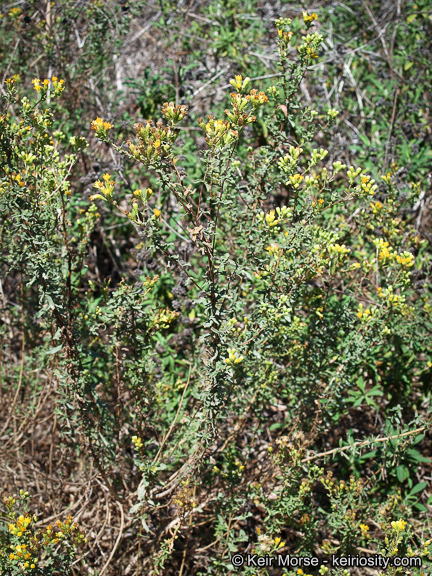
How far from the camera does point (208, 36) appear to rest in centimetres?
514

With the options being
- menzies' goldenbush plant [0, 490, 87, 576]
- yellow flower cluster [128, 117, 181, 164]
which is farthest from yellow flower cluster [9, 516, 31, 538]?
yellow flower cluster [128, 117, 181, 164]

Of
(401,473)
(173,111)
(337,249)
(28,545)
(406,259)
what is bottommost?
(401,473)

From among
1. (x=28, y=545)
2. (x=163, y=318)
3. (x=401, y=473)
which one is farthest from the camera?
(x=401, y=473)

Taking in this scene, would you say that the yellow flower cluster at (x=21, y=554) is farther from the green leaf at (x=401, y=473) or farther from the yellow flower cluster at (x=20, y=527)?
the green leaf at (x=401, y=473)

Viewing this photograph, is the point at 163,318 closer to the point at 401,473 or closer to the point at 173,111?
the point at 173,111

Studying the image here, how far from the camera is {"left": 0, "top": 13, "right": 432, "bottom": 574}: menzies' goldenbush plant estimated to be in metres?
2.16

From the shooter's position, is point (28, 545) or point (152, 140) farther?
point (28, 545)

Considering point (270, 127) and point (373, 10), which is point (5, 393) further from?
point (373, 10)

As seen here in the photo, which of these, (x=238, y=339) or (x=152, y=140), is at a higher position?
(x=152, y=140)

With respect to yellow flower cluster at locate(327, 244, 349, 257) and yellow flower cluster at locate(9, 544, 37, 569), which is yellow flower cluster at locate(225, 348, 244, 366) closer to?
yellow flower cluster at locate(327, 244, 349, 257)

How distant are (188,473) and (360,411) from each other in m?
1.50

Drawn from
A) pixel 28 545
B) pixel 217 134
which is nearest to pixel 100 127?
pixel 217 134

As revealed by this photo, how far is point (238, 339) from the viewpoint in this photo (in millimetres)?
2316

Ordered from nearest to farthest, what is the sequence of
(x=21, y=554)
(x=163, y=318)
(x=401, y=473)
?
1. (x=21, y=554)
2. (x=163, y=318)
3. (x=401, y=473)
